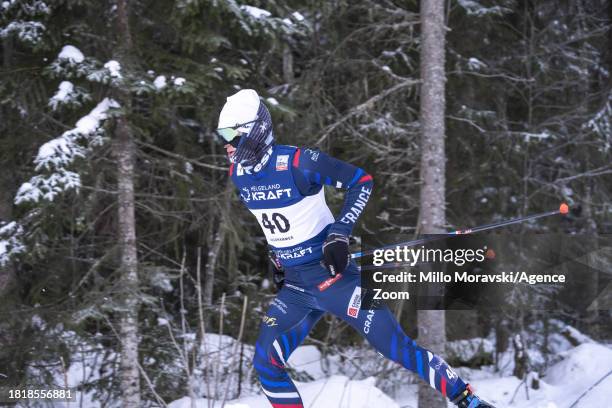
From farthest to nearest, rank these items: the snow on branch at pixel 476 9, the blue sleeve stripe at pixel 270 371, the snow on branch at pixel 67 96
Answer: the snow on branch at pixel 476 9 → the snow on branch at pixel 67 96 → the blue sleeve stripe at pixel 270 371

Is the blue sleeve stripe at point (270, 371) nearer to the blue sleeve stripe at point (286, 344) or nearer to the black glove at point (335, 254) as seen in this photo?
the blue sleeve stripe at point (286, 344)

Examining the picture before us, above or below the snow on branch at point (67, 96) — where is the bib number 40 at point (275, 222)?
below

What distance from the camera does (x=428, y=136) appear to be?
6.32 meters

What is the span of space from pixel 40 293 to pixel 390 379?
4.54 meters

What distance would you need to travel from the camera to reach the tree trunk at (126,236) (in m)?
5.77

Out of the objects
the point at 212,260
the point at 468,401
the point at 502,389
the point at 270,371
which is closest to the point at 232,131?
the point at 270,371

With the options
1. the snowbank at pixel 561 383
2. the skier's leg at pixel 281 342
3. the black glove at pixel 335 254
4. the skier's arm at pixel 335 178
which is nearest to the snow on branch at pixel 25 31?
the skier's arm at pixel 335 178

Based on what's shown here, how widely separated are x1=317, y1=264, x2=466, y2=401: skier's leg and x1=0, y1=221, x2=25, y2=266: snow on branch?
292 cm

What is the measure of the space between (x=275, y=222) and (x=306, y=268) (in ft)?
1.27

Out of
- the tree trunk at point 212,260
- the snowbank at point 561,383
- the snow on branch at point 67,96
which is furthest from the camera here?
the tree trunk at point 212,260

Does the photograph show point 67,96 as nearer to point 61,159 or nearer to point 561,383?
point 61,159

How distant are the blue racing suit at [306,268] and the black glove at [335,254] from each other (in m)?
0.10

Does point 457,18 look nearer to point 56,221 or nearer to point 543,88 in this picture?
point 543,88

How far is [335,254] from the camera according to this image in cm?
396
